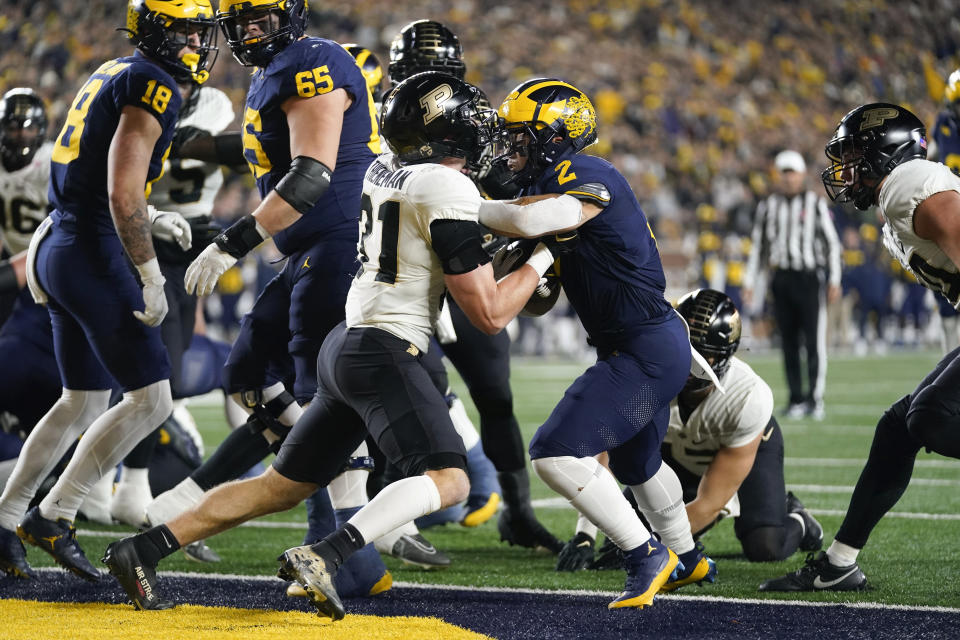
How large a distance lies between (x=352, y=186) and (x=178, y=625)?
1496 millimetres

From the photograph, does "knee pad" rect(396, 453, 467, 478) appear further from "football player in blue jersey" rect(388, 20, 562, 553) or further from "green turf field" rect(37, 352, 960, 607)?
"football player in blue jersey" rect(388, 20, 562, 553)

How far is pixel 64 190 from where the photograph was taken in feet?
12.6

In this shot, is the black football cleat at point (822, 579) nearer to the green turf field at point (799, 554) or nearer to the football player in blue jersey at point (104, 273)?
the green turf field at point (799, 554)

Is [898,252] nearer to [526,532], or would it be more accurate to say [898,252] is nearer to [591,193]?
[591,193]

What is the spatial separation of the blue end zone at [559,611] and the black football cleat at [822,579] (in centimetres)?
25

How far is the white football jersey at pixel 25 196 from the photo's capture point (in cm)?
508

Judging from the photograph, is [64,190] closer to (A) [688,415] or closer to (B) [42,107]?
(B) [42,107]

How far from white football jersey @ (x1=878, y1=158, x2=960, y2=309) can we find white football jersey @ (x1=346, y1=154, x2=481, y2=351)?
1.11m

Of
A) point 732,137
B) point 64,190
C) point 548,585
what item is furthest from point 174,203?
point 732,137

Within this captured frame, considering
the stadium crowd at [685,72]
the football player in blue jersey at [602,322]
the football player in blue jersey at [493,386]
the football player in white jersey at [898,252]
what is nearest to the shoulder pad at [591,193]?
the football player in blue jersey at [602,322]

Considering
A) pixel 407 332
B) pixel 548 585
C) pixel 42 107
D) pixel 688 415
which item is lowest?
pixel 548 585

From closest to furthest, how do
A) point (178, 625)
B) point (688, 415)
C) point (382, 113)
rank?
point (178, 625) → point (382, 113) → point (688, 415)

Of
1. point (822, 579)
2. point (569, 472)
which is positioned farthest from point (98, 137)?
point (822, 579)

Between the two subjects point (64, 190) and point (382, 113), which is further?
point (64, 190)
